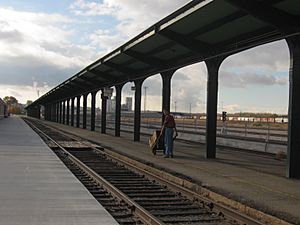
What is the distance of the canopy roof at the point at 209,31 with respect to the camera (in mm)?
11242

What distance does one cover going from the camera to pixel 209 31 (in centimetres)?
1406

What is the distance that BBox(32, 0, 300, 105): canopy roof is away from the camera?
36.9 ft

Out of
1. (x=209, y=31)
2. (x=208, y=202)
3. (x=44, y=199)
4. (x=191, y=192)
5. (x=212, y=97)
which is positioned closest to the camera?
(x=44, y=199)

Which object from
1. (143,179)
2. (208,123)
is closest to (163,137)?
(208,123)

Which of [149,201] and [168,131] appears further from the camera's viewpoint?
[168,131]

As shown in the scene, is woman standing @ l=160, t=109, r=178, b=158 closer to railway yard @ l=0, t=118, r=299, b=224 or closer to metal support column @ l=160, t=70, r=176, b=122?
railway yard @ l=0, t=118, r=299, b=224

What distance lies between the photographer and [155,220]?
273 inches

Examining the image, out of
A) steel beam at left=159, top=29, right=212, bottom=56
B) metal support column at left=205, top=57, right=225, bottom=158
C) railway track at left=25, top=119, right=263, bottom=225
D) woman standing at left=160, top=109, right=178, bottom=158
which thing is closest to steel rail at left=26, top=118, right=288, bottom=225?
railway track at left=25, top=119, right=263, bottom=225

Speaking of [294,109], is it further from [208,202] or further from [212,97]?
[212,97]

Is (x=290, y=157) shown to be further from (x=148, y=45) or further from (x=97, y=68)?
(x=97, y=68)

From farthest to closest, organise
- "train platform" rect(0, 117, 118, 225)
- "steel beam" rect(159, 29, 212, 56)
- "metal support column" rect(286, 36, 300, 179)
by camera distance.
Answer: "steel beam" rect(159, 29, 212, 56)
"metal support column" rect(286, 36, 300, 179)
"train platform" rect(0, 117, 118, 225)

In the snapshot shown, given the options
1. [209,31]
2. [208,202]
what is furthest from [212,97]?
[208,202]

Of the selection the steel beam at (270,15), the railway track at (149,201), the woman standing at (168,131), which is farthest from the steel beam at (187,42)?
the railway track at (149,201)

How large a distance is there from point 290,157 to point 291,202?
3.36 metres
